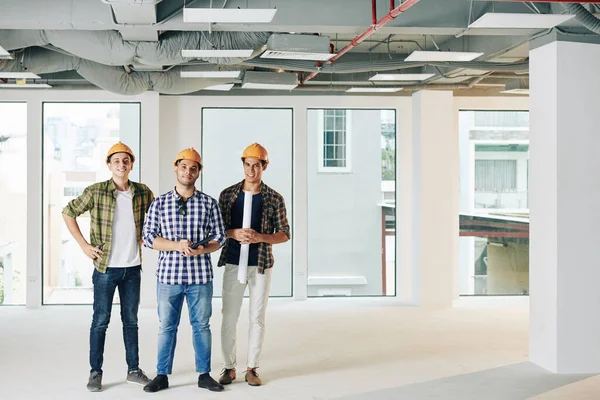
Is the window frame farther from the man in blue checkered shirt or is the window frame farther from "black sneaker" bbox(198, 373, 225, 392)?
"black sneaker" bbox(198, 373, 225, 392)

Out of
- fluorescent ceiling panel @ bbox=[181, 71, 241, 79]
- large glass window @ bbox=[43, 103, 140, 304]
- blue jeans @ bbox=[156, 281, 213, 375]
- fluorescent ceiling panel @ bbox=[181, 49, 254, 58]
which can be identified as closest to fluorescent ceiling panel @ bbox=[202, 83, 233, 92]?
fluorescent ceiling panel @ bbox=[181, 71, 241, 79]

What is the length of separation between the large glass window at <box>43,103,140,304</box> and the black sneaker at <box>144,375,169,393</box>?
4.37 meters

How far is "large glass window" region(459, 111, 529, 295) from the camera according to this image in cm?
991

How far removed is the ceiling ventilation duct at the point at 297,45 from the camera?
230 inches

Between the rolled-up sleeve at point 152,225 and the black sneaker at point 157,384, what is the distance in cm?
86

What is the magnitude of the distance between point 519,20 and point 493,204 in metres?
5.16

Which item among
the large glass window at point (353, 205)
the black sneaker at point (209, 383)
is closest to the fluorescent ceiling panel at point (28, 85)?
the large glass window at point (353, 205)

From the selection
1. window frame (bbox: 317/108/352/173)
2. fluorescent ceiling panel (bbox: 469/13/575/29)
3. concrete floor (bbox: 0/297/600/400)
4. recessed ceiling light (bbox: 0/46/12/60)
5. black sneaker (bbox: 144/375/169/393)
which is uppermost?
fluorescent ceiling panel (bbox: 469/13/575/29)

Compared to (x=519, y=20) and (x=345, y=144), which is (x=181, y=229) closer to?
(x=519, y=20)

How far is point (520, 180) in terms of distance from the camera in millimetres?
10156

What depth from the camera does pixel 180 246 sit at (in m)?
4.65

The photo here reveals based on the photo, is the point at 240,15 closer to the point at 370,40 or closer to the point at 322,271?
the point at 370,40

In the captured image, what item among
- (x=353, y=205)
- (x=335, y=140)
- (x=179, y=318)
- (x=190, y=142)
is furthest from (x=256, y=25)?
(x=353, y=205)

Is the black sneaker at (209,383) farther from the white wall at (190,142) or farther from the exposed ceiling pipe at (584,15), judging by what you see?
the white wall at (190,142)
